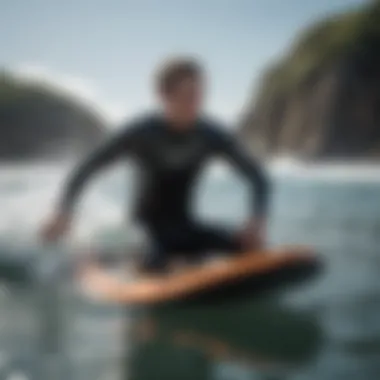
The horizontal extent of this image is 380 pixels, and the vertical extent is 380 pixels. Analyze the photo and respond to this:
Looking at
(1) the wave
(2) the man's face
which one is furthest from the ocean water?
(2) the man's face

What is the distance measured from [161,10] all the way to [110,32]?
0.34ft

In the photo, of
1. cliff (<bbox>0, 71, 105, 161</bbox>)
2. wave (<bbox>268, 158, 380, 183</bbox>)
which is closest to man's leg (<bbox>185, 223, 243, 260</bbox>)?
wave (<bbox>268, 158, 380, 183</bbox>)

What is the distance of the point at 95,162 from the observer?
1.45 metres

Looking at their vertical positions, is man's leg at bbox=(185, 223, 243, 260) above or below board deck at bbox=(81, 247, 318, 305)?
above

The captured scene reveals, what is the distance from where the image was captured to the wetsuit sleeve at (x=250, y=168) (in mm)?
1455

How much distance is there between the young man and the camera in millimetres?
1440

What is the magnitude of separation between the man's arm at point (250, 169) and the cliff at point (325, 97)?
0.02 metres

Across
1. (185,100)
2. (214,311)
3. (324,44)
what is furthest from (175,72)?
(214,311)

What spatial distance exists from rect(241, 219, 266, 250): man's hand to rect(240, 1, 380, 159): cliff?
0.42ft

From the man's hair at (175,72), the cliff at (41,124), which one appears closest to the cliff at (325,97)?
the man's hair at (175,72)

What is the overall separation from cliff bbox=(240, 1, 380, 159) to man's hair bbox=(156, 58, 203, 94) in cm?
12

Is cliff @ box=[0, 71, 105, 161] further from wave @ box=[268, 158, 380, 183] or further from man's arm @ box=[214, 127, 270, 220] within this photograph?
wave @ box=[268, 158, 380, 183]

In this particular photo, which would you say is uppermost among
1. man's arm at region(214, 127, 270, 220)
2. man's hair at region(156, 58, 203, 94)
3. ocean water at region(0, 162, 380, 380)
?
man's hair at region(156, 58, 203, 94)

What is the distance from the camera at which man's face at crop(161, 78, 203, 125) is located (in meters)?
1.45
